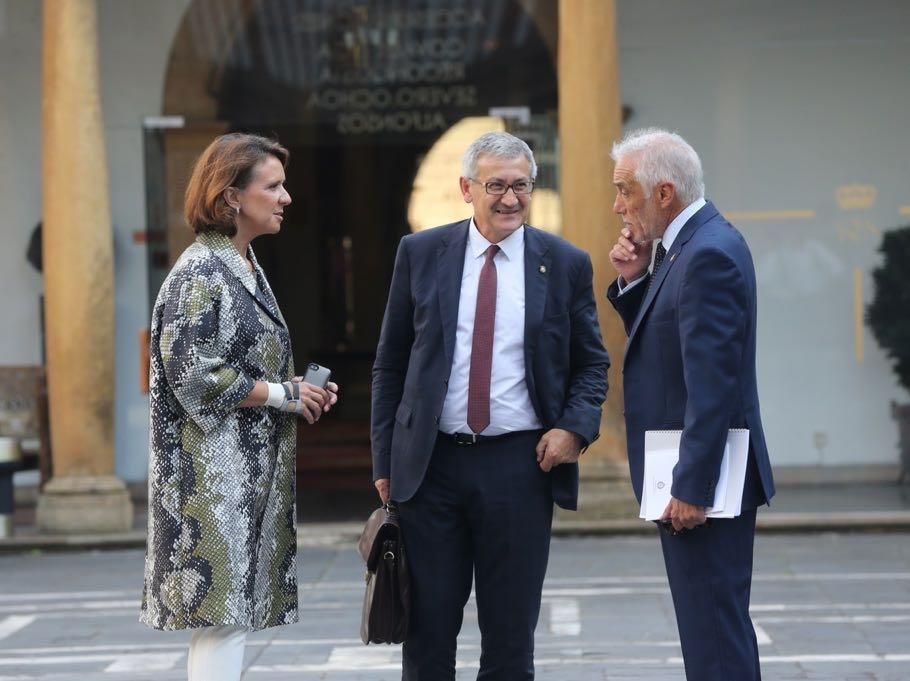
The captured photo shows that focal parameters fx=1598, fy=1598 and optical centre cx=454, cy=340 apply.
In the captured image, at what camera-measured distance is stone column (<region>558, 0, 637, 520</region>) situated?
1087 cm

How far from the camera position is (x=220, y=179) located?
15.3ft

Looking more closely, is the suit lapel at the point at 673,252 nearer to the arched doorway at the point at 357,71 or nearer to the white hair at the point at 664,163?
the white hair at the point at 664,163

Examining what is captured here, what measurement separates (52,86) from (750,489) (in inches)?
312

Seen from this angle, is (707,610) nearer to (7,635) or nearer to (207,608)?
(207,608)

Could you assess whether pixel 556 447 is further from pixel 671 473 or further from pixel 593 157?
pixel 593 157

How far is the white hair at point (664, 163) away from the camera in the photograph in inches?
170

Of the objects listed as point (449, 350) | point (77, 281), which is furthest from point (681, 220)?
point (77, 281)

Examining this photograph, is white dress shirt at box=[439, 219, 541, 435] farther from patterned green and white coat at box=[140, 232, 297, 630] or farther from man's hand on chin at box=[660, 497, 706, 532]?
man's hand on chin at box=[660, 497, 706, 532]

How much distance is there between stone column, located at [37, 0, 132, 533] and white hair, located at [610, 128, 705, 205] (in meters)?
7.32

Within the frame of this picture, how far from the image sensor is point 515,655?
187 inches

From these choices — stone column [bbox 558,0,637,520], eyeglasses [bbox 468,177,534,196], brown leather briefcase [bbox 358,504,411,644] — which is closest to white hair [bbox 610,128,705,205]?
eyeglasses [bbox 468,177,534,196]

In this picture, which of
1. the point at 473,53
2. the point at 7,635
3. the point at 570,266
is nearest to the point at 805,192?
the point at 473,53

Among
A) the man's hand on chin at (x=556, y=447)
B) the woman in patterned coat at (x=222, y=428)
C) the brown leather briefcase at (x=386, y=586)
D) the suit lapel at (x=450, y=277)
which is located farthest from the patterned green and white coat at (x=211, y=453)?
the man's hand on chin at (x=556, y=447)

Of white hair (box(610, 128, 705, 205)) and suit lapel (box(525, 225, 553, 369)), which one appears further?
suit lapel (box(525, 225, 553, 369))
